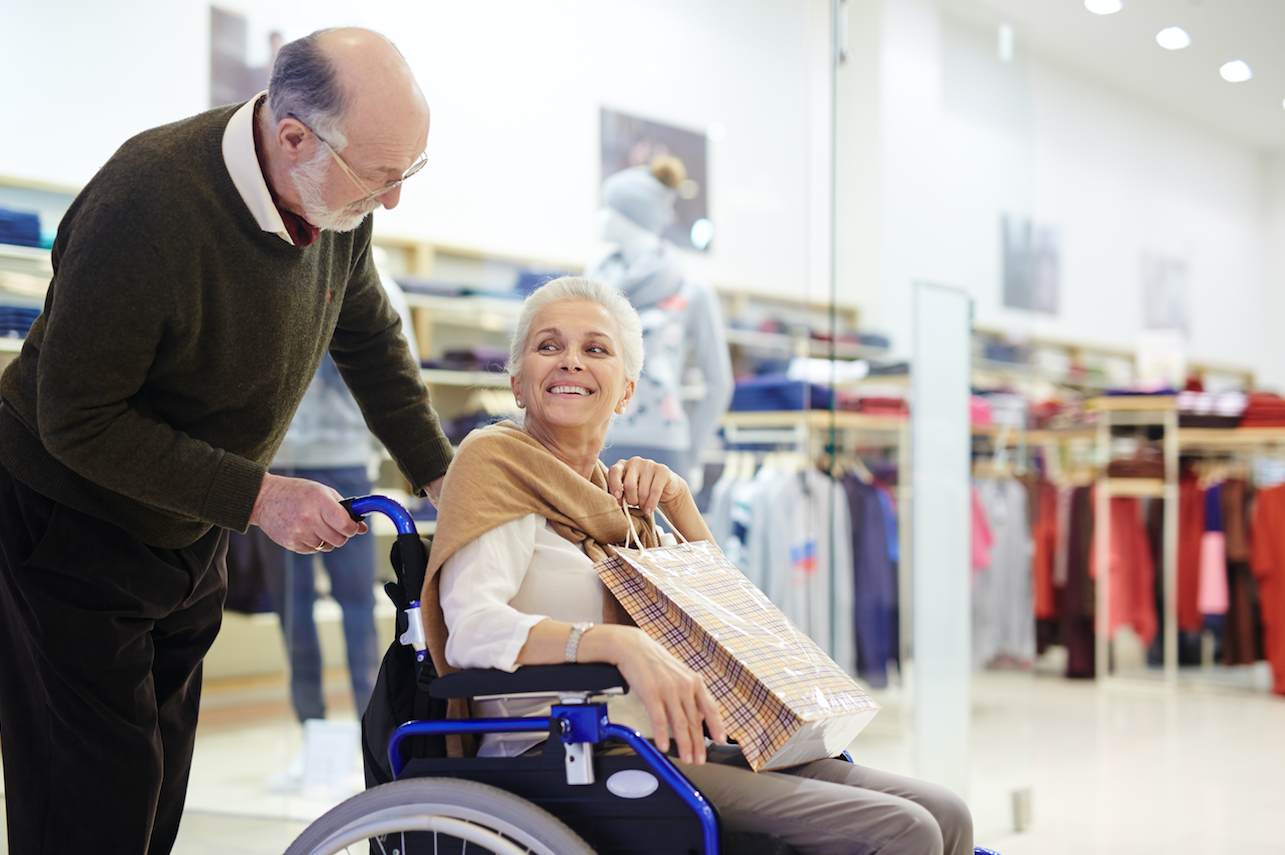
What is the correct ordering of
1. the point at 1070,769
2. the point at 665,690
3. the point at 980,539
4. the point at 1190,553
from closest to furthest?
the point at 665,690, the point at 1070,769, the point at 980,539, the point at 1190,553

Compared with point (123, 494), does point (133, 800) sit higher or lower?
lower

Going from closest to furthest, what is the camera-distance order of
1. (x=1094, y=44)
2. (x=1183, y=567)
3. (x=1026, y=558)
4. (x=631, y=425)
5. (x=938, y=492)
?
(x=938, y=492) → (x=631, y=425) → (x=1094, y=44) → (x=1026, y=558) → (x=1183, y=567)

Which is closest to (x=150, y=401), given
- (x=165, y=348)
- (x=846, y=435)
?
(x=165, y=348)

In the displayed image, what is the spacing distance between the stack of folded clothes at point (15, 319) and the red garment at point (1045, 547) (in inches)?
198

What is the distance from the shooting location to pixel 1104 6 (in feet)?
11.6

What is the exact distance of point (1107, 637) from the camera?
5855 millimetres

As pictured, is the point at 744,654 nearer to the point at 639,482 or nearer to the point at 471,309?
the point at 639,482

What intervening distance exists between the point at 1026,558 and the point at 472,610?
4.51 m

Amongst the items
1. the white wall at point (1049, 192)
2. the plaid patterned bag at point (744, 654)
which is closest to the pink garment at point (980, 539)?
the white wall at point (1049, 192)

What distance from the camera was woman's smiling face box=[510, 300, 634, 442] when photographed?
5.25 feet

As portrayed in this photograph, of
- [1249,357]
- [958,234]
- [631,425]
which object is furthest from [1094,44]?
[1249,357]

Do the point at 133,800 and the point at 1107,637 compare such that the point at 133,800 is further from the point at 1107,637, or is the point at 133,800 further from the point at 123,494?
the point at 1107,637

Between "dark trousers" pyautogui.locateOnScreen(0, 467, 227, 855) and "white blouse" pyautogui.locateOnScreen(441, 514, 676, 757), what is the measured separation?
448 mm

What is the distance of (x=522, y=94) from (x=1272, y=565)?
428 cm
